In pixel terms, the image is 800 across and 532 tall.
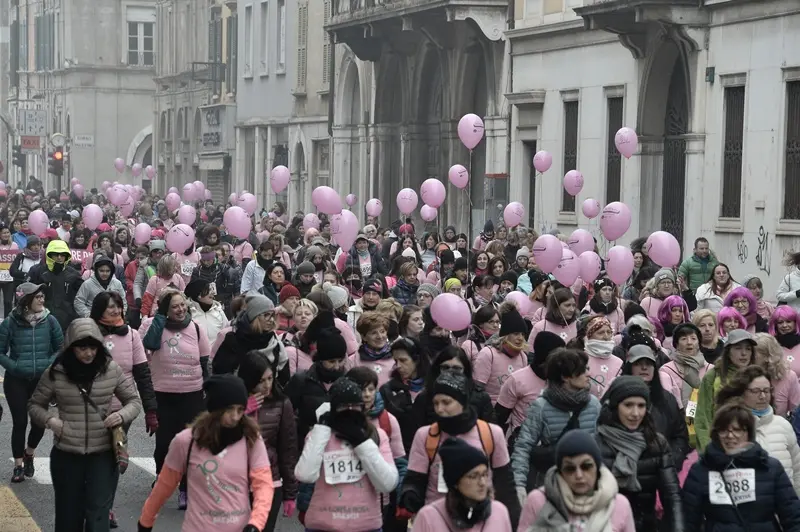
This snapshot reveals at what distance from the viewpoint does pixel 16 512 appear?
38.3 ft

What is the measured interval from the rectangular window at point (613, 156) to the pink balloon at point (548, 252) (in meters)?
12.0

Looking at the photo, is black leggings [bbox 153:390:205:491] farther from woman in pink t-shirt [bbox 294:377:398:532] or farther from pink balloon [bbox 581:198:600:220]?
pink balloon [bbox 581:198:600:220]

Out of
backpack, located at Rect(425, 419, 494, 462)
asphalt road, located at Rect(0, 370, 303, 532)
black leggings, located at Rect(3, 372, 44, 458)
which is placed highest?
backpack, located at Rect(425, 419, 494, 462)

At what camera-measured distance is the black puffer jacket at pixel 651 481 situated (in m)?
8.39

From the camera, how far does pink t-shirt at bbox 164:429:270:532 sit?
26.1ft

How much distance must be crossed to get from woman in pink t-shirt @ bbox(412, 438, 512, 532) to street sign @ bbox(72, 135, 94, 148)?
227 feet

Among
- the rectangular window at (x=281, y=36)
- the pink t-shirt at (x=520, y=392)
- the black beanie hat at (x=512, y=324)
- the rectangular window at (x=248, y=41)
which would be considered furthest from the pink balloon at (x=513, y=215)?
the rectangular window at (x=248, y=41)

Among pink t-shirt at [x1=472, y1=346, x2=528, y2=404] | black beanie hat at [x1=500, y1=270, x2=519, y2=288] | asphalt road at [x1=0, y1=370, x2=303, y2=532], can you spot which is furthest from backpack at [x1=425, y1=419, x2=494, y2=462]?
black beanie hat at [x1=500, y1=270, x2=519, y2=288]

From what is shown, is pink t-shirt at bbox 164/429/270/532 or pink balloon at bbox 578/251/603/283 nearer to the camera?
pink t-shirt at bbox 164/429/270/532

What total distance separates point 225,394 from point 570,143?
23.5m

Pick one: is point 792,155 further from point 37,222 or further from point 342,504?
point 342,504

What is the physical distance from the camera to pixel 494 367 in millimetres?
10852

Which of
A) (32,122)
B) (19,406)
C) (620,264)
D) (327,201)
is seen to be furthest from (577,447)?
(32,122)

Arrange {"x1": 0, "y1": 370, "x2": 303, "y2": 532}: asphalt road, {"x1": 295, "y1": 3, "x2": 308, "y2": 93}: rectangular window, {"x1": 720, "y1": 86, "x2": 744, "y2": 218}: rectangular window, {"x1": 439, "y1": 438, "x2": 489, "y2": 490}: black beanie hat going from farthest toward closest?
{"x1": 295, "y1": 3, "x2": 308, "y2": 93}: rectangular window
{"x1": 720, "y1": 86, "x2": 744, "y2": 218}: rectangular window
{"x1": 0, "y1": 370, "x2": 303, "y2": 532}: asphalt road
{"x1": 439, "y1": 438, "x2": 489, "y2": 490}: black beanie hat
